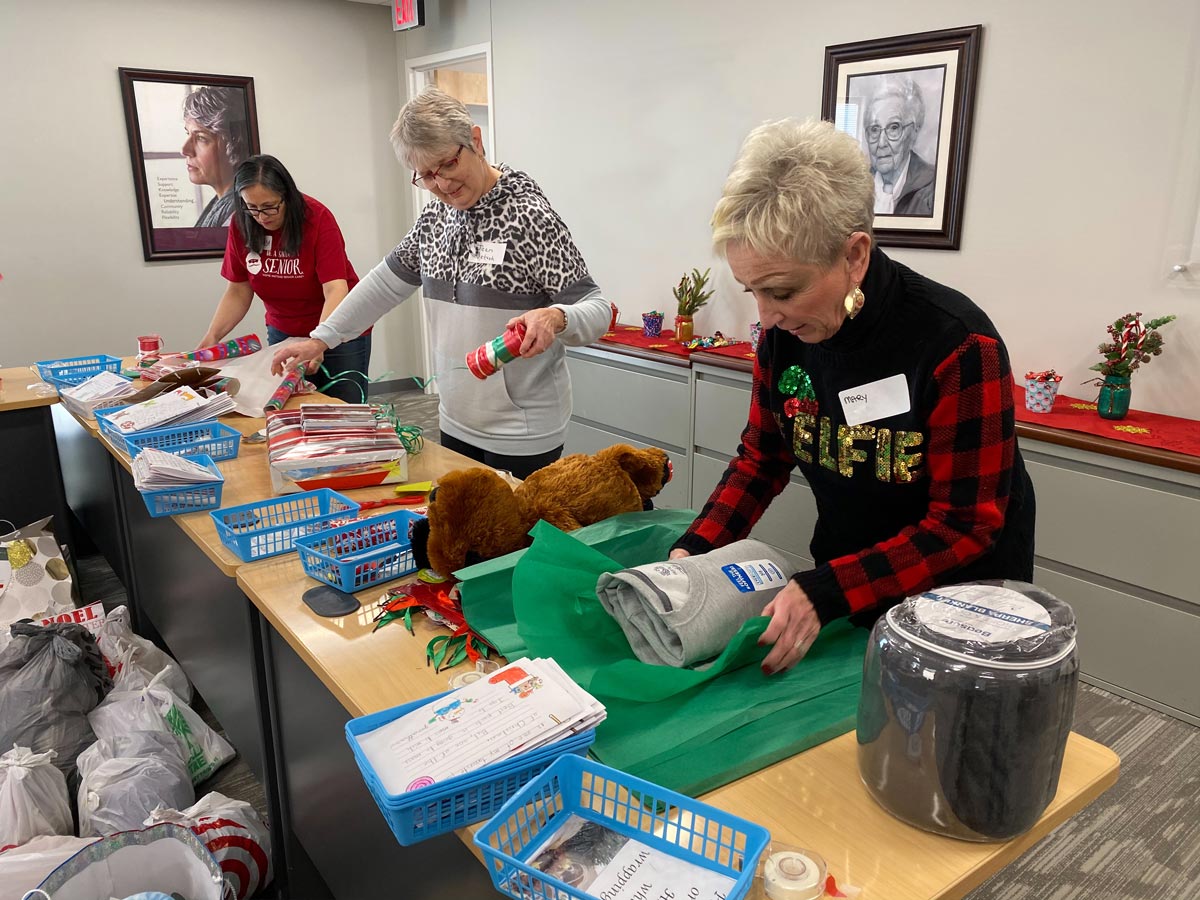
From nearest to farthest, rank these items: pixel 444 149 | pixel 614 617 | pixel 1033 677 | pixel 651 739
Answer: pixel 1033 677, pixel 651 739, pixel 614 617, pixel 444 149

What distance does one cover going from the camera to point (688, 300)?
12.7 ft

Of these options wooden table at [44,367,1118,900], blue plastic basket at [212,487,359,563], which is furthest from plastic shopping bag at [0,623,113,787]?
blue plastic basket at [212,487,359,563]

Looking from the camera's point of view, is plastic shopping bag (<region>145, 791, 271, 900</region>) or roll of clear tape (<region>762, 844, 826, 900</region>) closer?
roll of clear tape (<region>762, 844, 826, 900</region>)

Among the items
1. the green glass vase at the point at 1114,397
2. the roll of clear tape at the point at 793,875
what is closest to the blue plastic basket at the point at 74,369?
the roll of clear tape at the point at 793,875

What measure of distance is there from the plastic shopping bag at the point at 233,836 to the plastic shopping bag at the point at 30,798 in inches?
7.5

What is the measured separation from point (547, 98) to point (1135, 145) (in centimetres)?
303

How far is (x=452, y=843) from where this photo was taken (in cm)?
105

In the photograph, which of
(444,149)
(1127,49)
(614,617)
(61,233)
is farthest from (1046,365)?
(61,233)

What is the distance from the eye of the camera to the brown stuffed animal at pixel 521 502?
135 cm

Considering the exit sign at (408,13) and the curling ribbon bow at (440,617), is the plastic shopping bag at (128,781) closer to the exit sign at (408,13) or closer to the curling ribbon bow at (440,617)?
the curling ribbon bow at (440,617)

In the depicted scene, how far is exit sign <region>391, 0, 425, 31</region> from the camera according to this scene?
5.24 meters

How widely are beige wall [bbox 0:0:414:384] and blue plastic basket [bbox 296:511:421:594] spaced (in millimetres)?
4327

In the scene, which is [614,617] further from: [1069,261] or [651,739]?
[1069,261]

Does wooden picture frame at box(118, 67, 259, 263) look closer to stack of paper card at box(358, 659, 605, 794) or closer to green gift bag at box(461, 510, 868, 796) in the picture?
green gift bag at box(461, 510, 868, 796)
